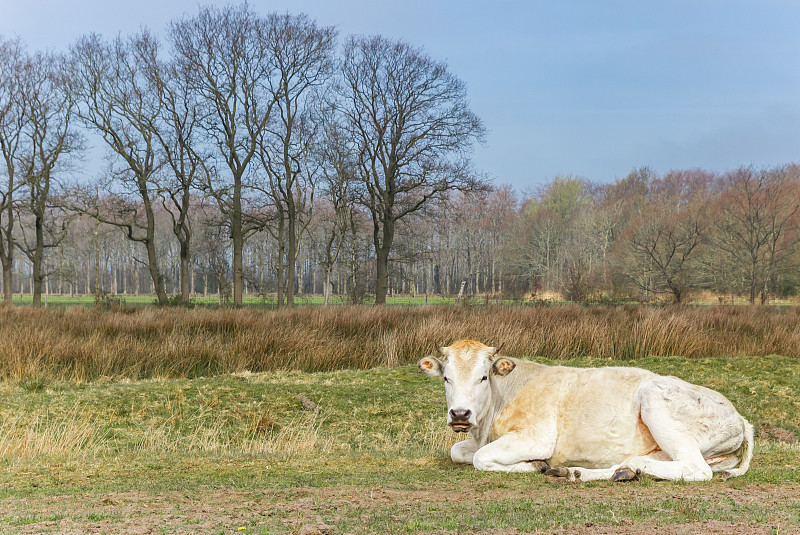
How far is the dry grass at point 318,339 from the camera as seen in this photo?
1427 cm

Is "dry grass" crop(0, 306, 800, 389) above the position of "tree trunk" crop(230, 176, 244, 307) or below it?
below

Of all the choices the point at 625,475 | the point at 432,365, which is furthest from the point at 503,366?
the point at 625,475

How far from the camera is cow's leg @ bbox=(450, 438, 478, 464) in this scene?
6.60 metres

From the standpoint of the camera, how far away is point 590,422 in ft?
20.1

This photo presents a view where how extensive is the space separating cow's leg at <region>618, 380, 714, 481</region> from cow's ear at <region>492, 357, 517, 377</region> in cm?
115

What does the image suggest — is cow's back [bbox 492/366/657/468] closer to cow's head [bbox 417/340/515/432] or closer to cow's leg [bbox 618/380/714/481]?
cow's leg [bbox 618/380/714/481]

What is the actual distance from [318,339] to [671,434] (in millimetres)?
11347

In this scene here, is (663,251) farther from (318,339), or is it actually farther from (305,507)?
(305,507)

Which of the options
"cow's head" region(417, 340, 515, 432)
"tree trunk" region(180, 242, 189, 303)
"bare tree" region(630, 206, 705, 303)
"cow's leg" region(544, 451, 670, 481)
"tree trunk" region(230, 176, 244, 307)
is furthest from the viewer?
"bare tree" region(630, 206, 705, 303)

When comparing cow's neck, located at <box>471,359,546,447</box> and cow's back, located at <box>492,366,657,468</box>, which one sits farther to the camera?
cow's neck, located at <box>471,359,546,447</box>

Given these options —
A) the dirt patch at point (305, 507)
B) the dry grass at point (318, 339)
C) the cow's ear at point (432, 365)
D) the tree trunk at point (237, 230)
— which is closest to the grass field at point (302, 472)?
the dirt patch at point (305, 507)

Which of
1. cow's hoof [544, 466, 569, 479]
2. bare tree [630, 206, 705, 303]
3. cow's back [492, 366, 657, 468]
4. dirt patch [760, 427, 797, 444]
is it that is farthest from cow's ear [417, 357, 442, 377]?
bare tree [630, 206, 705, 303]

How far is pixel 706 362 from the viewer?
560 inches

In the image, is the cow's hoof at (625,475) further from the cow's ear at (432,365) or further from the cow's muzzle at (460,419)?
the cow's ear at (432,365)
